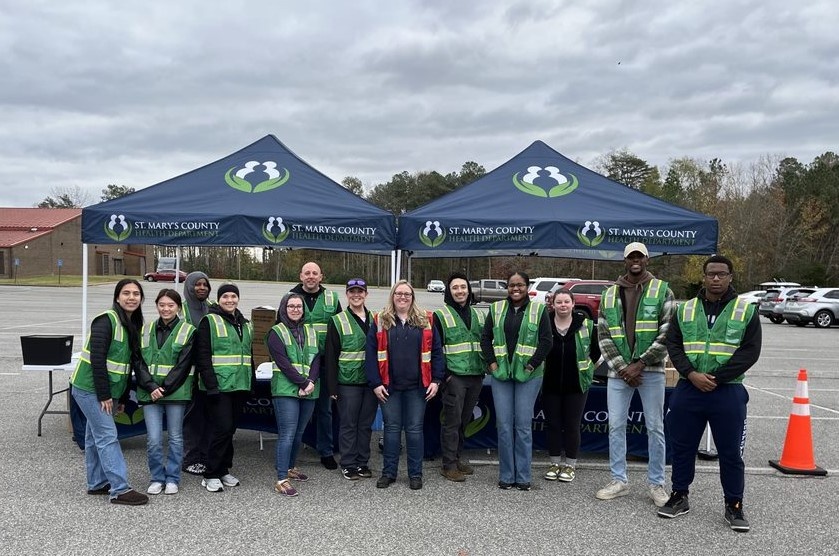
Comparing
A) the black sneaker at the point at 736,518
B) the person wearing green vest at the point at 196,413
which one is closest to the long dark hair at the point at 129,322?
the person wearing green vest at the point at 196,413

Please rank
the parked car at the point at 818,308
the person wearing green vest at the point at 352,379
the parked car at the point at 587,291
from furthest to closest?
1. the parked car at the point at 818,308
2. the parked car at the point at 587,291
3. the person wearing green vest at the point at 352,379

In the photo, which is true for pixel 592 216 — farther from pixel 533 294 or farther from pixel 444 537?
pixel 533 294

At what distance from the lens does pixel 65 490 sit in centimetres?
463

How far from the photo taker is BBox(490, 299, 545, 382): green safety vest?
471cm

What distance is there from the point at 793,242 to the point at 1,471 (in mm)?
52646

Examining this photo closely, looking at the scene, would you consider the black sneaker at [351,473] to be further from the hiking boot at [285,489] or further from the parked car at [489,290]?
the parked car at [489,290]

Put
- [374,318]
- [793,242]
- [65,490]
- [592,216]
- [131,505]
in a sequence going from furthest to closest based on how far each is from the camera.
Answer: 1. [793,242]
2. [592,216]
3. [374,318]
4. [65,490]
5. [131,505]

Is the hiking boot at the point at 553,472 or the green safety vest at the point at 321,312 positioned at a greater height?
the green safety vest at the point at 321,312

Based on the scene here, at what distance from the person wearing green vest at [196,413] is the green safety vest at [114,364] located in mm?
529

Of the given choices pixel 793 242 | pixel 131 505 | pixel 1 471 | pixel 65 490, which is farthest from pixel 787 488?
pixel 793 242

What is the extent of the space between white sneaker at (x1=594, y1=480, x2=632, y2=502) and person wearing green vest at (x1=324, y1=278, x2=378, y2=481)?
182 centimetres

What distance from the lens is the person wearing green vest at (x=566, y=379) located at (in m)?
4.99

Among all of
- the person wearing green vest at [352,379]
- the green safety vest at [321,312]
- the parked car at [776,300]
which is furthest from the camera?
the parked car at [776,300]

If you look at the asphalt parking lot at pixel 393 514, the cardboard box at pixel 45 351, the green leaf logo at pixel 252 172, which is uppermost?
the green leaf logo at pixel 252 172
